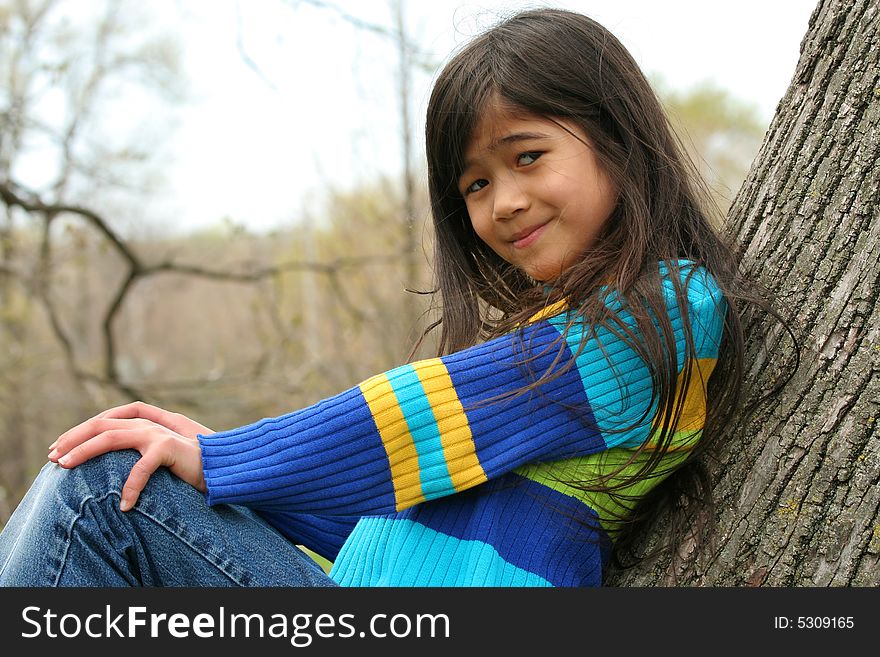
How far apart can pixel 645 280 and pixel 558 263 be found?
0.78ft

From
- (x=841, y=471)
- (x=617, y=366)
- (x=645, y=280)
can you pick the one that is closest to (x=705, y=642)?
(x=841, y=471)

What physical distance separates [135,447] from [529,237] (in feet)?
2.61

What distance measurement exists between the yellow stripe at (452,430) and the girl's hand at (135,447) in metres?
0.41

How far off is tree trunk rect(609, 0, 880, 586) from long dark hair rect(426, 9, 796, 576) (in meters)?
0.06

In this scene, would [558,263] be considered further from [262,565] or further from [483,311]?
[262,565]

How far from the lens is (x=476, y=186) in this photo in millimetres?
1708

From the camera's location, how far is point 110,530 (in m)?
1.38

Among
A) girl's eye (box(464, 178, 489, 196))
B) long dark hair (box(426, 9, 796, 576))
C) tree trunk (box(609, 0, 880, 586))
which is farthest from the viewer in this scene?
girl's eye (box(464, 178, 489, 196))

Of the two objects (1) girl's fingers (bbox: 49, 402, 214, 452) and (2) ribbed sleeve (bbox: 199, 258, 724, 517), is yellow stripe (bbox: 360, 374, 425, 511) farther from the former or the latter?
(1) girl's fingers (bbox: 49, 402, 214, 452)

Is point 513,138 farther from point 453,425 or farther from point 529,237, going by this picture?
point 453,425

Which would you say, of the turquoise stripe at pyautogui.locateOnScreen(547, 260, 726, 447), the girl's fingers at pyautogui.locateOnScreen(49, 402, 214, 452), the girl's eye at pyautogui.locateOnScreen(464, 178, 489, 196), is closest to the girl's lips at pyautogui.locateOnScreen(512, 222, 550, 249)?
the girl's eye at pyautogui.locateOnScreen(464, 178, 489, 196)

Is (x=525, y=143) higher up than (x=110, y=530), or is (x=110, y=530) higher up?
(x=525, y=143)

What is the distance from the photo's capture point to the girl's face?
1.58 metres

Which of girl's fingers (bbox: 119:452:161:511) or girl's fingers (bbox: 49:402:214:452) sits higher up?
girl's fingers (bbox: 49:402:214:452)
